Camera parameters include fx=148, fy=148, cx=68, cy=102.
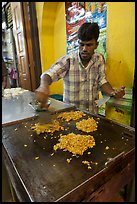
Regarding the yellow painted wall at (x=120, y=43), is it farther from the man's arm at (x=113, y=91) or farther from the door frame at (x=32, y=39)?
the door frame at (x=32, y=39)

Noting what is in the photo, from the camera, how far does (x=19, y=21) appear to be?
10.1 feet

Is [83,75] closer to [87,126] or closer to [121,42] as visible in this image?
[121,42]

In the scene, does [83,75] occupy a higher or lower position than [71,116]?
higher

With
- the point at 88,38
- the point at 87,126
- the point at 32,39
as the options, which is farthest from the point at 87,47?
the point at 32,39

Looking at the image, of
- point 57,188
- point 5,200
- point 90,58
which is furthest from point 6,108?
point 57,188

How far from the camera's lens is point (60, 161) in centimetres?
67

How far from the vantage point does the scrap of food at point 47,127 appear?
94 cm

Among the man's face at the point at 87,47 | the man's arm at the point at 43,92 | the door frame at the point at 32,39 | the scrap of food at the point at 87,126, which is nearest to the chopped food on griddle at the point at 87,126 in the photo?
the scrap of food at the point at 87,126

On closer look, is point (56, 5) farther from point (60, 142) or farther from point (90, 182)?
point (90, 182)

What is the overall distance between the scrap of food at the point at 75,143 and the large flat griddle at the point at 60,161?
0.03 m

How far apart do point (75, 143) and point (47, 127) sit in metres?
0.28

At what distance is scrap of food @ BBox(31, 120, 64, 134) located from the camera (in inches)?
37.2

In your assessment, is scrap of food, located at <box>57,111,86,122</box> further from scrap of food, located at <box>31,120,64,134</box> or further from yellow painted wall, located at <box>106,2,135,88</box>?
yellow painted wall, located at <box>106,2,135,88</box>

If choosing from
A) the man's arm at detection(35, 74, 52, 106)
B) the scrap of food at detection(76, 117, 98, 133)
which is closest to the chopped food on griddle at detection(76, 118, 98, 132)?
the scrap of food at detection(76, 117, 98, 133)
